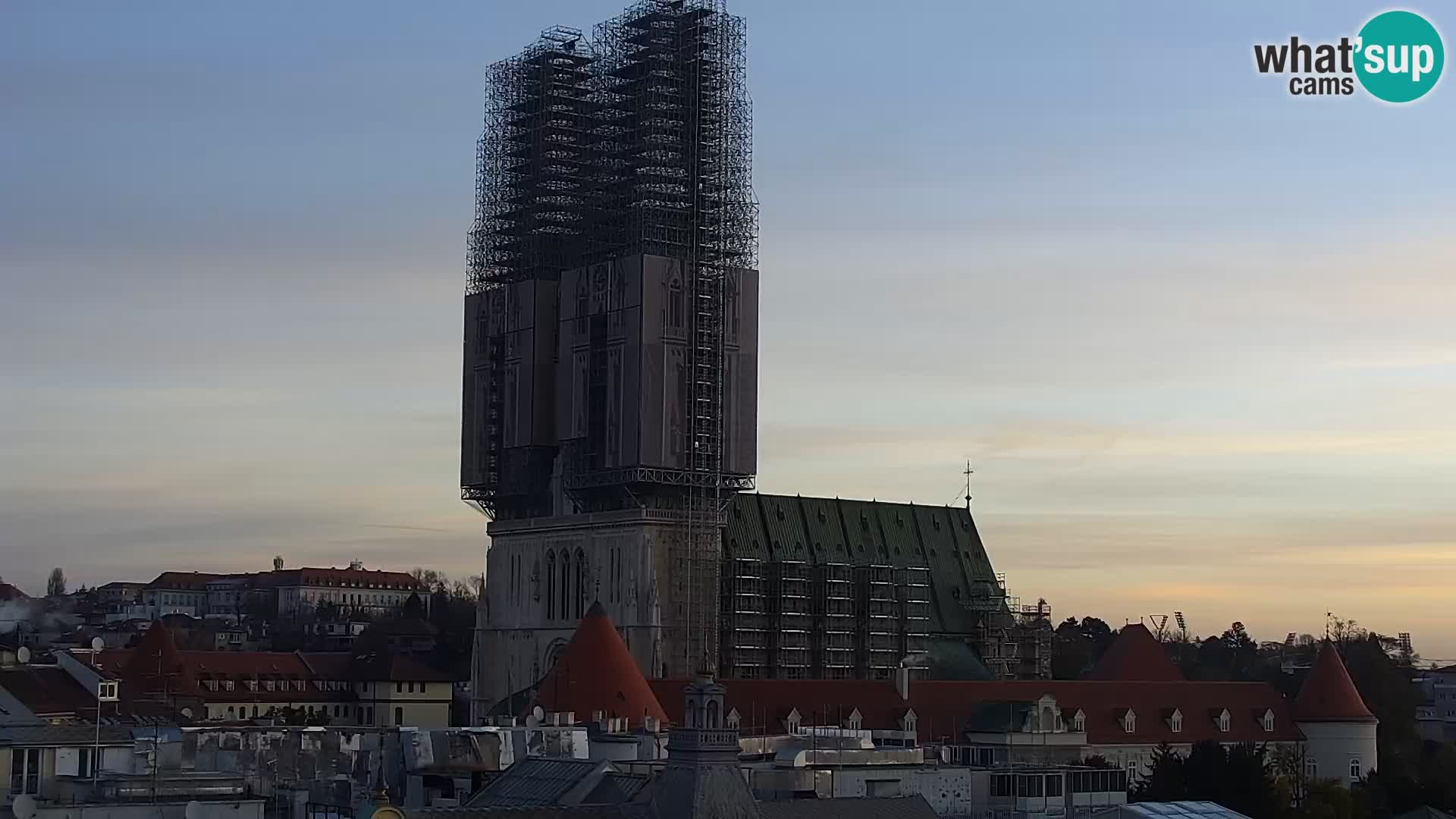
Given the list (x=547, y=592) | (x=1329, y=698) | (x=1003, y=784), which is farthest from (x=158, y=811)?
(x=1329, y=698)

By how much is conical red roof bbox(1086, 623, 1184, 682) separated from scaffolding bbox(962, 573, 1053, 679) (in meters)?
4.58

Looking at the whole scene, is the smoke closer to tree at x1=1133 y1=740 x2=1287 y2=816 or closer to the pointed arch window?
the pointed arch window

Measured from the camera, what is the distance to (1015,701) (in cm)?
10844

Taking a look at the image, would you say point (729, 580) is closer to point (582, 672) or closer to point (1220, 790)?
point (582, 672)

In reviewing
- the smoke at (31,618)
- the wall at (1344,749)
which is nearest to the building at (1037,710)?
the wall at (1344,749)

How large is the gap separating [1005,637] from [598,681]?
38.6 metres

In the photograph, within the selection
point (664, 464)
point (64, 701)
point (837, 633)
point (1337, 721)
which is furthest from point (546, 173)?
point (1337, 721)

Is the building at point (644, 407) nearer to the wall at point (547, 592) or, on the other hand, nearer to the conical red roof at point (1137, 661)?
the wall at point (547, 592)

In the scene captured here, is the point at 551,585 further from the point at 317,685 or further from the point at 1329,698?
the point at 1329,698

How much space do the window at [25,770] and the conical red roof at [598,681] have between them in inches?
1526

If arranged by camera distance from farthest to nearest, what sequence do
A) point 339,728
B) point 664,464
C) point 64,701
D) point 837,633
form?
point 837,633, point 664,464, point 64,701, point 339,728

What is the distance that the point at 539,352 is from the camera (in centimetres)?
12238

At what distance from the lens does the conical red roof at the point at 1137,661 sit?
126500 mm

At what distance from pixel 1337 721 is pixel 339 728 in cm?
5782
